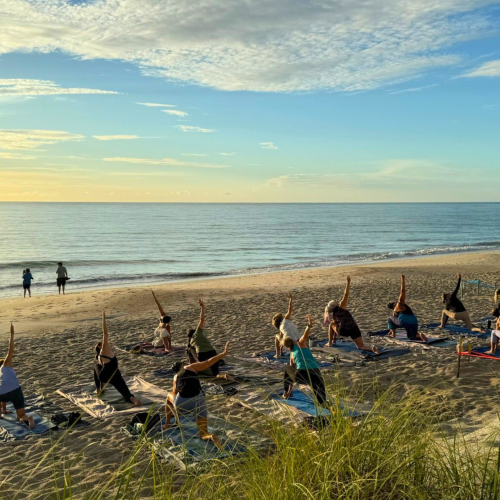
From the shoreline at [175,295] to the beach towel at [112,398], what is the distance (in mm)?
7010

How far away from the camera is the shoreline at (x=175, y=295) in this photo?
58.3 feet

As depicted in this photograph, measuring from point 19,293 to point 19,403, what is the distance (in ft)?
68.8

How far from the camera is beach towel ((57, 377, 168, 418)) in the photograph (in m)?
7.95

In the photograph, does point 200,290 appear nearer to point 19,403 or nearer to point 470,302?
point 470,302

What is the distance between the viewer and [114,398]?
8492mm

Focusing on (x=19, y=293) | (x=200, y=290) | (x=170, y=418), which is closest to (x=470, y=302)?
(x=200, y=290)

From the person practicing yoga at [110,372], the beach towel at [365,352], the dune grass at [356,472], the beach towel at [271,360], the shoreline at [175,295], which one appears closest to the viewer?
the dune grass at [356,472]

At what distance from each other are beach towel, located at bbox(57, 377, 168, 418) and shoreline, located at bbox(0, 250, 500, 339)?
701 centimetres

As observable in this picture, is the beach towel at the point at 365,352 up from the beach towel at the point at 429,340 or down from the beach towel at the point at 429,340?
down

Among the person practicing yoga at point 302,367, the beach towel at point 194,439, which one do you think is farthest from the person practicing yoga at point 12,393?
the person practicing yoga at point 302,367

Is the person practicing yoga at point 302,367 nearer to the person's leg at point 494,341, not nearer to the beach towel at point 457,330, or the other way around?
the person's leg at point 494,341

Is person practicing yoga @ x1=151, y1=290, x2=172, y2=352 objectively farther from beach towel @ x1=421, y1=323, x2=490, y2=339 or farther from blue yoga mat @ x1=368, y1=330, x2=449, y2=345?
beach towel @ x1=421, y1=323, x2=490, y2=339

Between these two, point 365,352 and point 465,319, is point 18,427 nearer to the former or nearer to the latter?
point 365,352

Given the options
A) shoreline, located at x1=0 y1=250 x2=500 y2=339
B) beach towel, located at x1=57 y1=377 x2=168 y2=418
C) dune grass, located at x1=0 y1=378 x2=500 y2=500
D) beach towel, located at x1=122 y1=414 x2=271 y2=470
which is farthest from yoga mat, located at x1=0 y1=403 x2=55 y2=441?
shoreline, located at x1=0 y1=250 x2=500 y2=339
